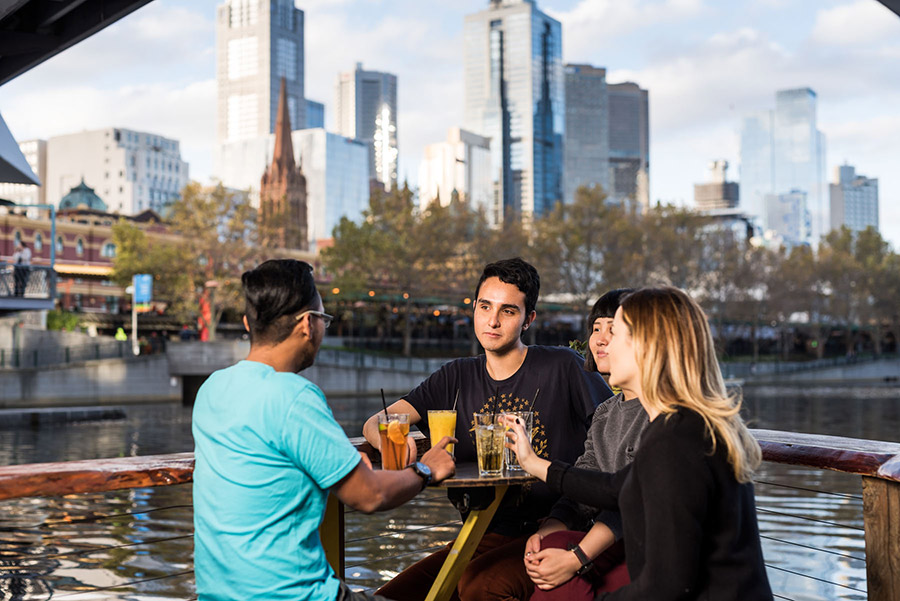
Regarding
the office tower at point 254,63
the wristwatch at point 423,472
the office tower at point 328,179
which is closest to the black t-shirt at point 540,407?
the wristwatch at point 423,472

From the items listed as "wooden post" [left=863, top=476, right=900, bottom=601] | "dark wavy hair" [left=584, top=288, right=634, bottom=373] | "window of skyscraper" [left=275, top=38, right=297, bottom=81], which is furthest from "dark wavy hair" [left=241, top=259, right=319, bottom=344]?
"window of skyscraper" [left=275, top=38, right=297, bottom=81]

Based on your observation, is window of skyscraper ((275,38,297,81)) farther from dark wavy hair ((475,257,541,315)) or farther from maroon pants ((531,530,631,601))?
maroon pants ((531,530,631,601))

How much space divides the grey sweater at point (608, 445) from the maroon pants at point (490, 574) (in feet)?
0.55

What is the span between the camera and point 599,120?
175250 mm

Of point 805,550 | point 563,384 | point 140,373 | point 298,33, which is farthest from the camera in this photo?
point 298,33

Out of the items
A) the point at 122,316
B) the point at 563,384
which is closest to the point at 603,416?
the point at 563,384

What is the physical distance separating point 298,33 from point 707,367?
176183mm

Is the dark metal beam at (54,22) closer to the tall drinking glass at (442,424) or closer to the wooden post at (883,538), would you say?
the tall drinking glass at (442,424)

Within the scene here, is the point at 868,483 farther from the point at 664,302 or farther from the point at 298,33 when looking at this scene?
the point at 298,33

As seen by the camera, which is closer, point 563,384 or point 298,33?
point 563,384

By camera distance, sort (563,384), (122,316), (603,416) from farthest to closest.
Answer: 1. (122,316)
2. (563,384)
3. (603,416)

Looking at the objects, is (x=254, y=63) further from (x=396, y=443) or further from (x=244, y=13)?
(x=396, y=443)

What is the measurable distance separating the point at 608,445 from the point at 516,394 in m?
0.57

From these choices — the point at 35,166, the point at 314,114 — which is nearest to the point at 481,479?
the point at 35,166
